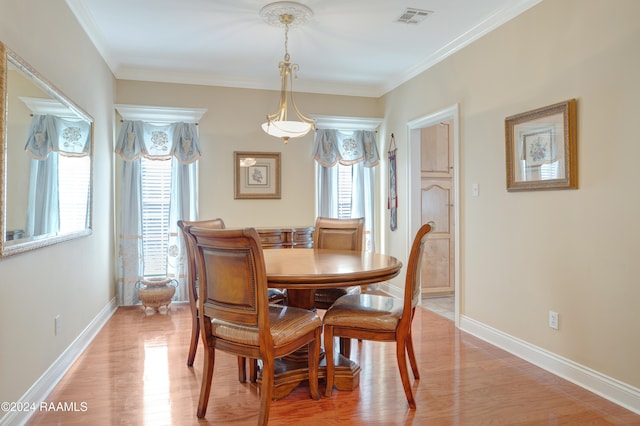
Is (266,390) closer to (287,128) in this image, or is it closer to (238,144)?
(287,128)

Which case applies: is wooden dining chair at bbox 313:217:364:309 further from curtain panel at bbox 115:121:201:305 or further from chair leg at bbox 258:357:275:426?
curtain panel at bbox 115:121:201:305

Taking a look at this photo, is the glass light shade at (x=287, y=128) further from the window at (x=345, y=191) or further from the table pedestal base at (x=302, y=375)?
the window at (x=345, y=191)

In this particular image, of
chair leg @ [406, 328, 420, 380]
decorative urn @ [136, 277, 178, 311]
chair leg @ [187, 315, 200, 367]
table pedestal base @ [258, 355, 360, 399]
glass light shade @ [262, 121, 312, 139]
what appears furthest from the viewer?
decorative urn @ [136, 277, 178, 311]

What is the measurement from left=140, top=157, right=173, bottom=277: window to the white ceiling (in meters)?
1.04

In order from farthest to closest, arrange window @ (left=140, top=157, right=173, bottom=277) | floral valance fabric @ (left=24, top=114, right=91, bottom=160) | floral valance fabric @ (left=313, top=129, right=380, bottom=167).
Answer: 1. floral valance fabric @ (left=313, top=129, right=380, bottom=167)
2. window @ (left=140, top=157, right=173, bottom=277)
3. floral valance fabric @ (left=24, top=114, right=91, bottom=160)

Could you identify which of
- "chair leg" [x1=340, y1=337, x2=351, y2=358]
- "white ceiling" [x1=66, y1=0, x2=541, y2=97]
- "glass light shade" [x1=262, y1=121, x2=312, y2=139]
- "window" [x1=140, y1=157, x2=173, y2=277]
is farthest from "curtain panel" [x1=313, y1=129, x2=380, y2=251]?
"chair leg" [x1=340, y1=337, x2=351, y2=358]

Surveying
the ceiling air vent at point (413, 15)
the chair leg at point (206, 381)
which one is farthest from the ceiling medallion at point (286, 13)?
the chair leg at point (206, 381)

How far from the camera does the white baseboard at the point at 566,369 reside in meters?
2.29

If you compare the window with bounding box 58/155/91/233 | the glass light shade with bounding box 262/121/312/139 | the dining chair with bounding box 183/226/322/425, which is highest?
the glass light shade with bounding box 262/121/312/139

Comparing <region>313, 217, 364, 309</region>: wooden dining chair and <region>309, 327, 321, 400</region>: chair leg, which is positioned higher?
<region>313, 217, 364, 309</region>: wooden dining chair

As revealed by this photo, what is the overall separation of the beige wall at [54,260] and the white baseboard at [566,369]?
3188mm

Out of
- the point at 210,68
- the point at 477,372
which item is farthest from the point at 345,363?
the point at 210,68

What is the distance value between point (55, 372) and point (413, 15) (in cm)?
362

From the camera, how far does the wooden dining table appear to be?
2.11 m
